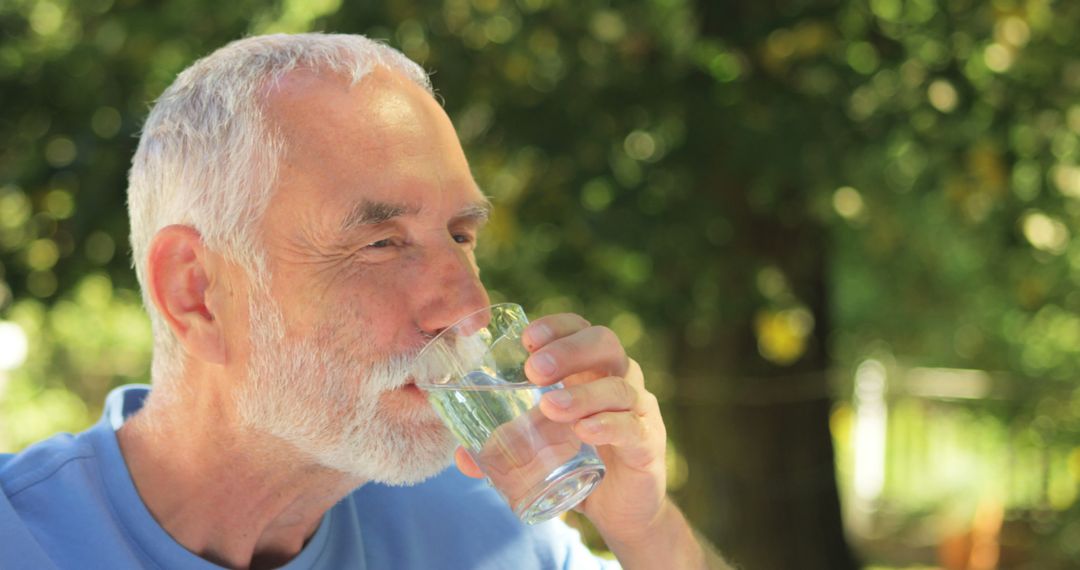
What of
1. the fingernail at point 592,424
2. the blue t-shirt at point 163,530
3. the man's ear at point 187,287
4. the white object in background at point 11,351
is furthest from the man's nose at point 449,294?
the white object in background at point 11,351

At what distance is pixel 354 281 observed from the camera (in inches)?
69.3

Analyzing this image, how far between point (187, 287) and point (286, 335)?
197 millimetres

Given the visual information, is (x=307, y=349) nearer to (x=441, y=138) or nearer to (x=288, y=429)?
(x=288, y=429)

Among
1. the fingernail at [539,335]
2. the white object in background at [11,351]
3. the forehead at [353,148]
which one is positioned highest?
the forehead at [353,148]

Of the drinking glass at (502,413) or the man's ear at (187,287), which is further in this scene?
the man's ear at (187,287)

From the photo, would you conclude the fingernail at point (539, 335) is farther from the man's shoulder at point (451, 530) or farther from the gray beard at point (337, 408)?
the man's shoulder at point (451, 530)

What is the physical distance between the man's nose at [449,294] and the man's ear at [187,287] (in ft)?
1.09

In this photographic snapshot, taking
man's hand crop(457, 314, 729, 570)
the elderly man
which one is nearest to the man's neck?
the elderly man

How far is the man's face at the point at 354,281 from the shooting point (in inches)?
68.0

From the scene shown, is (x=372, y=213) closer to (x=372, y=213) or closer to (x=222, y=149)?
(x=372, y=213)

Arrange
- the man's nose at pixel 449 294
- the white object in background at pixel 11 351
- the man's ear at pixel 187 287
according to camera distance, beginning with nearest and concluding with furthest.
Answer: the man's nose at pixel 449 294, the man's ear at pixel 187 287, the white object in background at pixel 11 351

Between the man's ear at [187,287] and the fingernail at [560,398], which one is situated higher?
the man's ear at [187,287]

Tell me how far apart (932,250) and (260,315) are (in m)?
5.70

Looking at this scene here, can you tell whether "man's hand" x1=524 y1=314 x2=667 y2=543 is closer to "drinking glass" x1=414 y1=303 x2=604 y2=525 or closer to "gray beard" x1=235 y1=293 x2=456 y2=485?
"drinking glass" x1=414 y1=303 x2=604 y2=525
